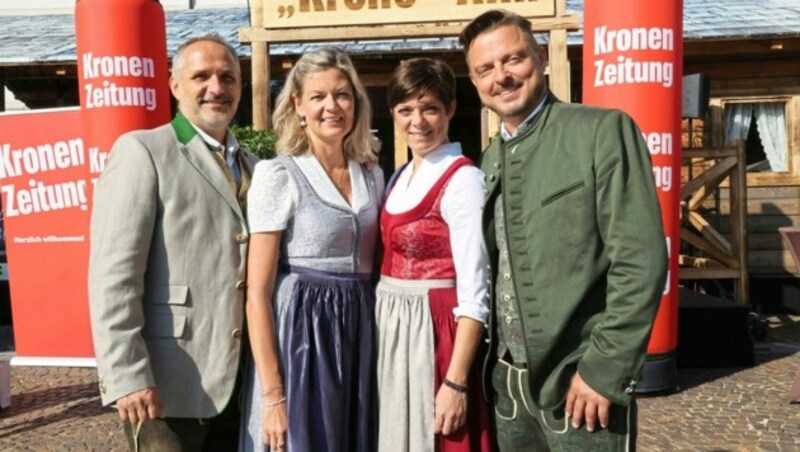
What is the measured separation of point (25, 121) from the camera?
20.7 feet

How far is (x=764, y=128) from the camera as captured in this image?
9961 mm

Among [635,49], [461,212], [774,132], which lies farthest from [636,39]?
[774,132]

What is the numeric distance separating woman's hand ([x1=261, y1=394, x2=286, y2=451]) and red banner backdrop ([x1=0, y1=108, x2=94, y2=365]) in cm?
476

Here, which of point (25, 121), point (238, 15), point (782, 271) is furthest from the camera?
point (238, 15)

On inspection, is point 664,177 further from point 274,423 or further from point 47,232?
point 47,232

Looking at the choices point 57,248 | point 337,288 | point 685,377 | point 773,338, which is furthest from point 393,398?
point 773,338

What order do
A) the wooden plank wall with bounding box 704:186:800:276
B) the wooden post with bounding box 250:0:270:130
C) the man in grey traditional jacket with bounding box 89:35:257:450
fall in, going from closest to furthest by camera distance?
1. the man in grey traditional jacket with bounding box 89:35:257:450
2. the wooden post with bounding box 250:0:270:130
3. the wooden plank wall with bounding box 704:186:800:276

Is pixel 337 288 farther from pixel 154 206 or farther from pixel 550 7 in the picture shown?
pixel 550 7

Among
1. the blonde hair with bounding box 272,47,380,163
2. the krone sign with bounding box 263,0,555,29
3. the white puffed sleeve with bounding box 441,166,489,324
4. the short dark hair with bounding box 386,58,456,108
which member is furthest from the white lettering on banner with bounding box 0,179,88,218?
the white puffed sleeve with bounding box 441,166,489,324

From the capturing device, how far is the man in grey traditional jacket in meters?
2.13

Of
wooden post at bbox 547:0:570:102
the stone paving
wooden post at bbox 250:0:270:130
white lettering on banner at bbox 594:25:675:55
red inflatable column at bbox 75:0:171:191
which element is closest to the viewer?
the stone paving

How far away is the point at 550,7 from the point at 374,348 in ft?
14.6

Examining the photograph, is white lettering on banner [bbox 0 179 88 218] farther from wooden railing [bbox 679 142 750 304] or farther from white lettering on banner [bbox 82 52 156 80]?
wooden railing [bbox 679 142 750 304]

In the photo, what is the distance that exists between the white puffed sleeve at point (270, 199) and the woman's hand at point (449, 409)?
2.29 ft
